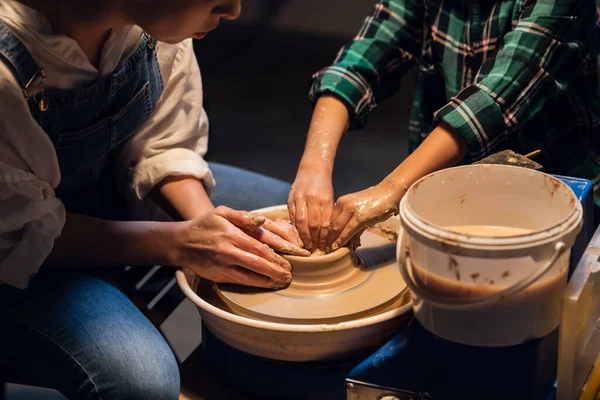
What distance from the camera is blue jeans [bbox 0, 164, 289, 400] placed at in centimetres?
131

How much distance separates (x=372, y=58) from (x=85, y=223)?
2.47ft

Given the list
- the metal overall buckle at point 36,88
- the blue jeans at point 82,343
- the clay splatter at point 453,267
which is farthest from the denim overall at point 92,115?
the clay splatter at point 453,267

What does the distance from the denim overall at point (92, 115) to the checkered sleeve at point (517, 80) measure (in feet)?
2.01

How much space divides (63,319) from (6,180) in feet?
0.92

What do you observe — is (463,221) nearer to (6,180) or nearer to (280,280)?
(280,280)

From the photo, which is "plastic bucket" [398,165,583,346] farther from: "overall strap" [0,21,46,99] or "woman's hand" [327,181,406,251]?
"overall strap" [0,21,46,99]

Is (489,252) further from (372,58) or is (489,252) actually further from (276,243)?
(372,58)

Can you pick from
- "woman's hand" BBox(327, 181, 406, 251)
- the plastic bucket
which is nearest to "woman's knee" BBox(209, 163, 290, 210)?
"woman's hand" BBox(327, 181, 406, 251)

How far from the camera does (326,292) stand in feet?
4.35

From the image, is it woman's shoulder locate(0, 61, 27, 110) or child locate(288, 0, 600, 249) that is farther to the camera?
child locate(288, 0, 600, 249)

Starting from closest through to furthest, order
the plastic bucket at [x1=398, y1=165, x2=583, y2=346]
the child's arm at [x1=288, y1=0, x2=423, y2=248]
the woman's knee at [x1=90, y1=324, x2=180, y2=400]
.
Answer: the plastic bucket at [x1=398, y1=165, x2=583, y2=346], the woman's knee at [x1=90, y1=324, x2=180, y2=400], the child's arm at [x1=288, y1=0, x2=423, y2=248]

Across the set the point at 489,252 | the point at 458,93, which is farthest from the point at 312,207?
the point at 489,252

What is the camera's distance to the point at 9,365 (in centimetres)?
140

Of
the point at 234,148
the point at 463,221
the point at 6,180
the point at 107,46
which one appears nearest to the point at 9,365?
the point at 6,180
